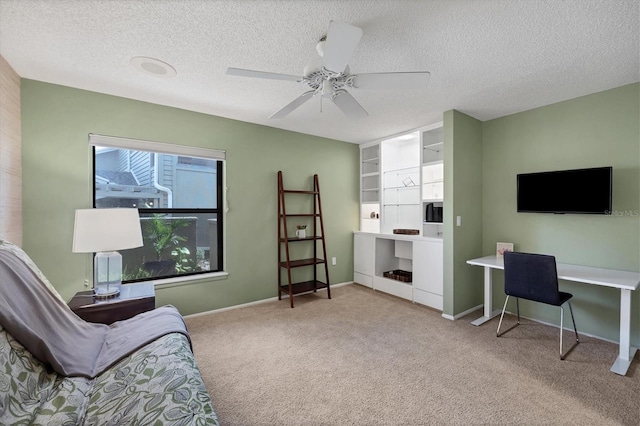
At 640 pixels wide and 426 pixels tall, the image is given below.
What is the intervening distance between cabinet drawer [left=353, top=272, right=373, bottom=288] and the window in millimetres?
2185

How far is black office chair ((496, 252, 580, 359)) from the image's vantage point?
7.61 feet

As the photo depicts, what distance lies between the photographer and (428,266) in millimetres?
3498

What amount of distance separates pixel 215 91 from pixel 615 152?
148 inches

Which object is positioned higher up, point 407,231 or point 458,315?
point 407,231

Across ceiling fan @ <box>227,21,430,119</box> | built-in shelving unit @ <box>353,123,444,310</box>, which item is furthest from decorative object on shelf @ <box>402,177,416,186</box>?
ceiling fan @ <box>227,21,430,119</box>

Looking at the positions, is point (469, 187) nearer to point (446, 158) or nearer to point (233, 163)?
point (446, 158)

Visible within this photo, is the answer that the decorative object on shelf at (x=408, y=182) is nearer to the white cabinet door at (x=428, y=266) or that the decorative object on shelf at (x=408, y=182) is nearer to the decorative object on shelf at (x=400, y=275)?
the white cabinet door at (x=428, y=266)

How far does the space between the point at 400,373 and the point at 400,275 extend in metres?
2.05

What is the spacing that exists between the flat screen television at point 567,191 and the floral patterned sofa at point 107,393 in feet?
11.0

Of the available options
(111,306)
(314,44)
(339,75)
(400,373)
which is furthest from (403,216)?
(111,306)

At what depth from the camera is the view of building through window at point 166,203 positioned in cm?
286

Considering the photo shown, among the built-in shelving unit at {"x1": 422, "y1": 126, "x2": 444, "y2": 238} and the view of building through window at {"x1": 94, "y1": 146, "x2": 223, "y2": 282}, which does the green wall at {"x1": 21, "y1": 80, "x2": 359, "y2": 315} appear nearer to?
the view of building through window at {"x1": 94, "y1": 146, "x2": 223, "y2": 282}

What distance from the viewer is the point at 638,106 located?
96.3 inches

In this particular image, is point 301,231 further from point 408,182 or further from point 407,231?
point 408,182
